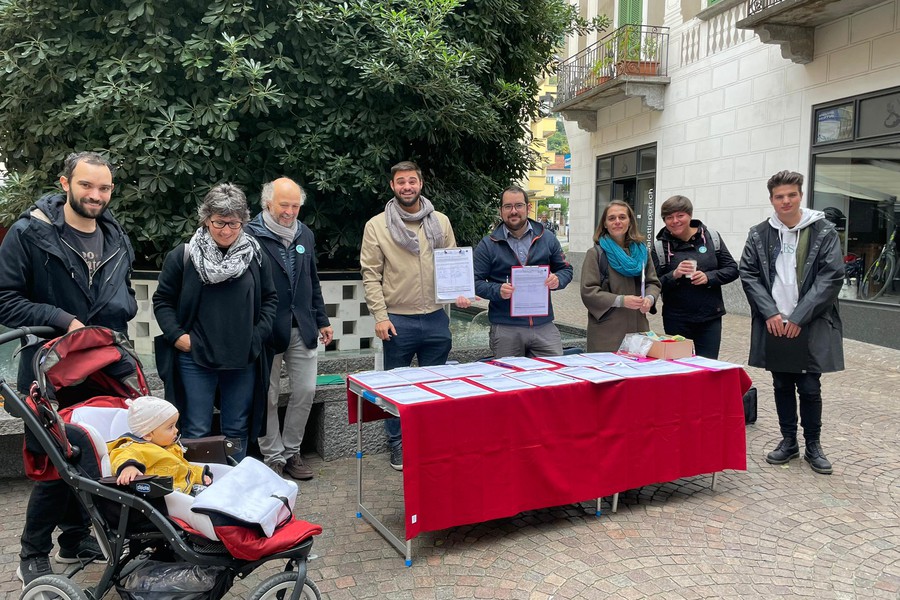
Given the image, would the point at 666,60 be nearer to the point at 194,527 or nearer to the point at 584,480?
the point at 584,480

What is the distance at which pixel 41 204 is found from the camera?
11.1ft

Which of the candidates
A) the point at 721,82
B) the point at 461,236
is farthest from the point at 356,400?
the point at 721,82

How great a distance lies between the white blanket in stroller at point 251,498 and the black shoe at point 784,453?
151 inches

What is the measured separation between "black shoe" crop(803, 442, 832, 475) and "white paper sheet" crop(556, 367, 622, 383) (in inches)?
78.2

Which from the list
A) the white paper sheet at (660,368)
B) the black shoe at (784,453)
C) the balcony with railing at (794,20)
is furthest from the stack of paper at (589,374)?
the balcony with railing at (794,20)

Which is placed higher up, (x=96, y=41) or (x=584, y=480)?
(x=96, y=41)

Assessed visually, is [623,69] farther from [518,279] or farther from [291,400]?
[291,400]

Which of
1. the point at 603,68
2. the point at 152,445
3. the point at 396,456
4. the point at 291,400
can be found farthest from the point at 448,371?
the point at 603,68

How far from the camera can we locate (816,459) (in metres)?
5.03

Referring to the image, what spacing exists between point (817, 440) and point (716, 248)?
5.31 feet

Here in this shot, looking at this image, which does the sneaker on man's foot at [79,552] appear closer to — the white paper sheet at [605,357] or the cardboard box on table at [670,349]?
the white paper sheet at [605,357]

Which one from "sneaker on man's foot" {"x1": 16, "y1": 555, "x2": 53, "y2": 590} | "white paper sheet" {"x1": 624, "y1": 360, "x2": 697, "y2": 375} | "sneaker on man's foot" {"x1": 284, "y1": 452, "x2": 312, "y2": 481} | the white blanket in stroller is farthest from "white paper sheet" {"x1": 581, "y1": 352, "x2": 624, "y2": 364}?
"sneaker on man's foot" {"x1": 16, "y1": 555, "x2": 53, "y2": 590}

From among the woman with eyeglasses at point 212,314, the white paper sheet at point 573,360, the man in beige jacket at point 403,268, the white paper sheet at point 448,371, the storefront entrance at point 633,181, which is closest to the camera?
the woman with eyeglasses at point 212,314

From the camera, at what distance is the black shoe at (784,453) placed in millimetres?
Answer: 5156
